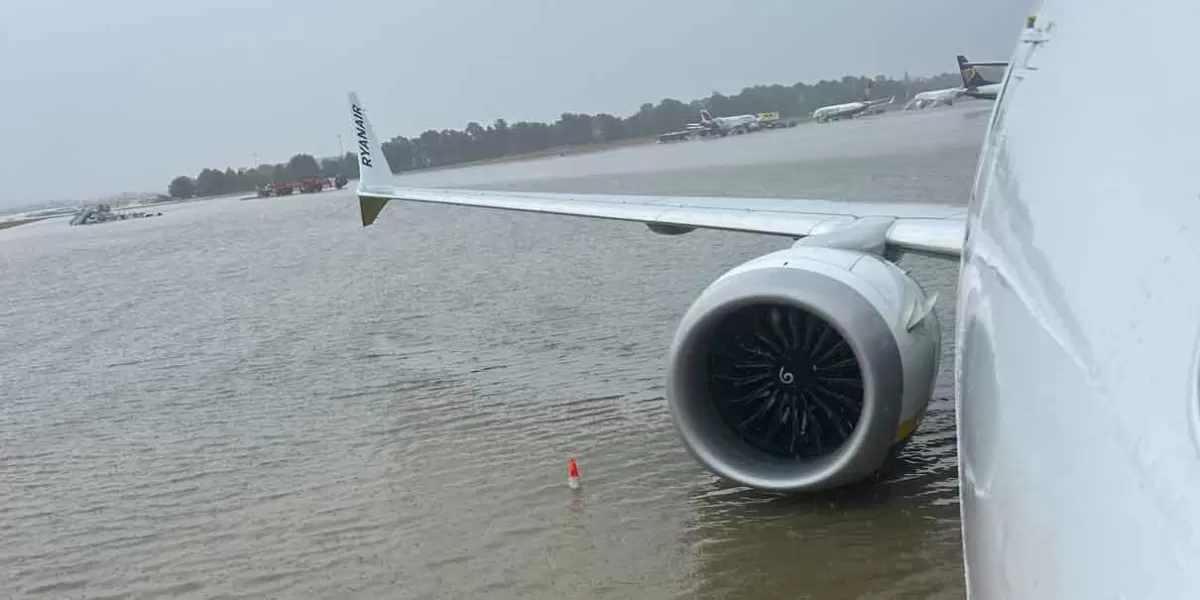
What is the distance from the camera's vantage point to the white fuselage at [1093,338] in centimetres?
170

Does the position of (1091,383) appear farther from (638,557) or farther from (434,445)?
(434,445)

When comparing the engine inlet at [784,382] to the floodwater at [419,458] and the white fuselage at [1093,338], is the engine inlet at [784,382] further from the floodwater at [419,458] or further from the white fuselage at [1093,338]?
the white fuselage at [1093,338]

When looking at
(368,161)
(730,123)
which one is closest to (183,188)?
(730,123)

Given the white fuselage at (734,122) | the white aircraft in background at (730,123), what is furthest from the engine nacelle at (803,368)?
the white fuselage at (734,122)

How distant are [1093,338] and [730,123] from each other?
88349mm

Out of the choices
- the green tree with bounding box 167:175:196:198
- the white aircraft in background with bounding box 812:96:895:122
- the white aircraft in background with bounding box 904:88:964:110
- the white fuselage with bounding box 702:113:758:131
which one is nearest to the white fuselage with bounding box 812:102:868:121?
the white aircraft in background with bounding box 812:96:895:122

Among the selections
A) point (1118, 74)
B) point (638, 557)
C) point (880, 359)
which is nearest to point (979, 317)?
point (1118, 74)

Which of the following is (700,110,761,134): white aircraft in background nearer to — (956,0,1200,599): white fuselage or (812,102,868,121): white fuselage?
(812,102,868,121): white fuselage

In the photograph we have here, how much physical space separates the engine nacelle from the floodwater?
0.43 metres

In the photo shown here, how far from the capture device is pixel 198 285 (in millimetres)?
21625

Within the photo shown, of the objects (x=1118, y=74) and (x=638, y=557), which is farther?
(x=638, y=557)

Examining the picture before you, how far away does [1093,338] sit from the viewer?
2.00 meters

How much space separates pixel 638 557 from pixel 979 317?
3.33 m

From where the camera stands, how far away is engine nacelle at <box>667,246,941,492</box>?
528 cm
